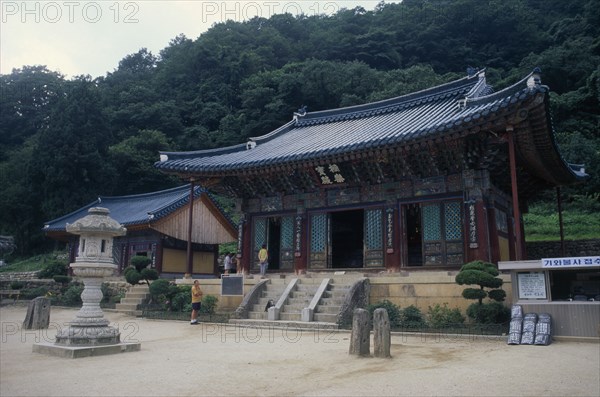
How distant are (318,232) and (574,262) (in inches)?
411

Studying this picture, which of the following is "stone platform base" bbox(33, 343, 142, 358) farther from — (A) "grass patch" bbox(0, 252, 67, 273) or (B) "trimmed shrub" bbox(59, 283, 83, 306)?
(A) "grass patch" bbox(0, 252, 67, 273)

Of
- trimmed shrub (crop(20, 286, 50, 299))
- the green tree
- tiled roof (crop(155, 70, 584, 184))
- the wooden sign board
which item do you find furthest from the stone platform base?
trimmed shrub (crop(20, 286, 50, 299))

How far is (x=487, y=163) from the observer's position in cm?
1533

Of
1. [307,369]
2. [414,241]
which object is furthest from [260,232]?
[307,369]

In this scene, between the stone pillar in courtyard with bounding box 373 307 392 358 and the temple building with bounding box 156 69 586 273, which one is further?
the temple building with bounding box 156 69 586 273

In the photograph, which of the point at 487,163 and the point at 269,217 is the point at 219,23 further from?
the point at 487,163

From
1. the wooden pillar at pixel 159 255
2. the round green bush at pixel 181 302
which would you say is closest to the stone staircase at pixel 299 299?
the round green bush at pixel 181 302

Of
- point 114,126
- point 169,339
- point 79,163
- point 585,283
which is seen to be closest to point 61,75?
point 114,126

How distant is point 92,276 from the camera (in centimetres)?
988

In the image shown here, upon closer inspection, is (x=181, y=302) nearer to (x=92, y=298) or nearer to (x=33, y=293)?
(x=92, y=298)

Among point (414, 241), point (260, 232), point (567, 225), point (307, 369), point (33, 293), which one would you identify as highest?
point (567, 225)

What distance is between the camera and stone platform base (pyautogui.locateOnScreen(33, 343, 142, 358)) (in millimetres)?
8773

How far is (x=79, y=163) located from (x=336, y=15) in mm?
44479

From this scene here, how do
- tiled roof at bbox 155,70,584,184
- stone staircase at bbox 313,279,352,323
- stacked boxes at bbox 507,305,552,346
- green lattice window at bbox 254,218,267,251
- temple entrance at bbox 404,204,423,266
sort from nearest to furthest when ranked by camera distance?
1. stacked boxes at bbox 507,305,552,346
2. stone staircase at bbox 313,279,352,323
3. tiled roof at bbox 155,70,584,184
4. green lattice window at bbox 254,218,267,251
5. temple entrance at bbox 404,204,423,266
